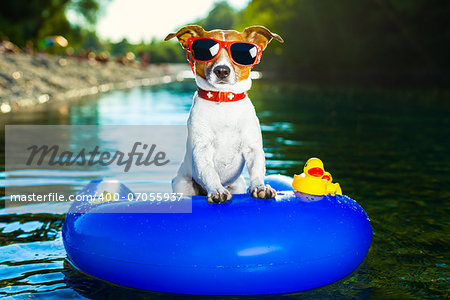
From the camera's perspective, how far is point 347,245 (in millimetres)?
3666

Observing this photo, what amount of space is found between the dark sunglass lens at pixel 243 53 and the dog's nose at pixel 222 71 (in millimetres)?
107

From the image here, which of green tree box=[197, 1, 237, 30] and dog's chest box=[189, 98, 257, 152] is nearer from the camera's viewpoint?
dog's chest box=[189, 98, 257, 152]

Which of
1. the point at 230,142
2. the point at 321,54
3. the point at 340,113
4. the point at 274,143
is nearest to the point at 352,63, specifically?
the point at 321,54

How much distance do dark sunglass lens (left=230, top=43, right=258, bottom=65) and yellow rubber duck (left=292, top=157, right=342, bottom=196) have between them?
858mm

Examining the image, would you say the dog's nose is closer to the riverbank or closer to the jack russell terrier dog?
the jack russell terrier dog

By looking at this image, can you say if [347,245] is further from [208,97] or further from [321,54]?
[321,54]

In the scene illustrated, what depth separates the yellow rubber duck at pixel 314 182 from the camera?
12.8ft

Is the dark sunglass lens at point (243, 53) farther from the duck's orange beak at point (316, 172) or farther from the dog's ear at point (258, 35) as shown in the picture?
the duck's orange beak at point (316, 172)

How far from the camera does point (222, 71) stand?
12.1 ft

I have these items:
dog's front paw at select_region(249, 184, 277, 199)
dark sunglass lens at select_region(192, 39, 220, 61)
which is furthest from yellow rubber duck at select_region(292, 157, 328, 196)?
dark sunglass lens at select_region(192, 39, 220, 61)

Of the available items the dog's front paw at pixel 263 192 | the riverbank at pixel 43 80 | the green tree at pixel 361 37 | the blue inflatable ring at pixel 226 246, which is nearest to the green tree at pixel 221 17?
the green tree at pixel 361 37

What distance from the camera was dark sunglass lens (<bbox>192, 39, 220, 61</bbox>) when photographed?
368cm

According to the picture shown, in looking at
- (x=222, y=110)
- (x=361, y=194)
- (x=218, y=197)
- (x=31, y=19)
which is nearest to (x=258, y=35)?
(x=222, y=110)

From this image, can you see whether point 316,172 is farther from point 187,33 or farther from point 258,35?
point 187,33
